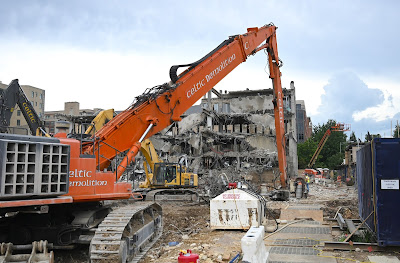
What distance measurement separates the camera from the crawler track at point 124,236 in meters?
7.52

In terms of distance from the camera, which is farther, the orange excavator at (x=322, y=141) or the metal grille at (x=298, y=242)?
the orange excavator at (x=322, y=141)

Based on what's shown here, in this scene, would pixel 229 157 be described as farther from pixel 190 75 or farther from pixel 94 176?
pixel 94 176

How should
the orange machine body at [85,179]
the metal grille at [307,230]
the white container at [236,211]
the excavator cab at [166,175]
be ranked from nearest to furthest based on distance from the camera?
1. the orange machine body at [85,179]
2. the metal grille at [307,230]
3. the white container at [236,211]
4. the excavator cab at [166,175]

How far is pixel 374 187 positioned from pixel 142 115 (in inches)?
245

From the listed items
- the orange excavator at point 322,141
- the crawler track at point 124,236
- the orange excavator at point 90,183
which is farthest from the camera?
the orange excavator at point 322,141

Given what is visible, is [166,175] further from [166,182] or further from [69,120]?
[69,120]

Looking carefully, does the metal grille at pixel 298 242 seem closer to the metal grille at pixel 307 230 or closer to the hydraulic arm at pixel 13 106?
the metal grille at pixel 307 230

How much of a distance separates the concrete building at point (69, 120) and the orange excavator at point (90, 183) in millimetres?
304

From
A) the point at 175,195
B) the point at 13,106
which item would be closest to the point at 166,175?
the point at 175,195

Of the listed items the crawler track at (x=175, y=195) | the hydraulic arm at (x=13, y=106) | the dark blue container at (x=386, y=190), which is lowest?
the crawler track at (x=175, y=195)

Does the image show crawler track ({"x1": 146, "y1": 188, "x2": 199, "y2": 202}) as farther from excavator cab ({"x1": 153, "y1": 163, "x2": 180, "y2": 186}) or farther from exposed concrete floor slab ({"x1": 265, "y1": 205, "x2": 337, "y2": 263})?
exposed concrete floor slab ({"x1": 265, "y1": 205, "x2": 337, "y2": 263})

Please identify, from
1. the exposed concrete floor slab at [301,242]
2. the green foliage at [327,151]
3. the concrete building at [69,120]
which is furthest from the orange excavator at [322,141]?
the exposed concrete floor slab at [301,242]

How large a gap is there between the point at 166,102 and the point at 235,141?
110 feet

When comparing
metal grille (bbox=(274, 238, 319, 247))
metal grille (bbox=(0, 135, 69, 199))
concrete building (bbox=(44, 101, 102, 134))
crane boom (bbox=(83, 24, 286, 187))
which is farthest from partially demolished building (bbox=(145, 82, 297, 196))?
metal grille (bbox=(0, 135, 69, 199))
